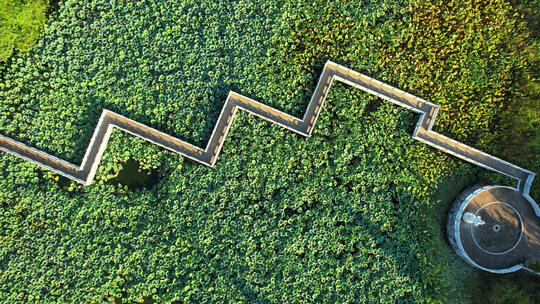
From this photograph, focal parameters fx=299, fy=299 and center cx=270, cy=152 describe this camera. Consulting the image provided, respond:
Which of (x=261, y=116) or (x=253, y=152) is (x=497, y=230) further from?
(x=261, y=116)

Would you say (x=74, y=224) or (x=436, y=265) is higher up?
(x=436, y=265)

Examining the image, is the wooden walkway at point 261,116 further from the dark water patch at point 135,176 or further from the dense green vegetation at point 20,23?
the dense green vegetation at point 20,23

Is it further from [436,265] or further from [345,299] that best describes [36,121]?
[436,265]

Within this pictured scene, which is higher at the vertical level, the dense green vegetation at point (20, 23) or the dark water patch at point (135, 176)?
the dense green vegetation at point (20, 23)

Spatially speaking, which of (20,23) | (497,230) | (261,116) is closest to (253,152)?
(261,116)

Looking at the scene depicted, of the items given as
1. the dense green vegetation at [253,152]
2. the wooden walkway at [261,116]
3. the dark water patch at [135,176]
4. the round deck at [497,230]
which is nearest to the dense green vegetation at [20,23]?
the dense green vegetation at [253,152]

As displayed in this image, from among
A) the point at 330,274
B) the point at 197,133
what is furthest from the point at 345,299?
the point at 197,133

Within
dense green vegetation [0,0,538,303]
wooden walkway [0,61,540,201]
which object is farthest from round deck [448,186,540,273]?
wooden walkway [0,61,540,201]
